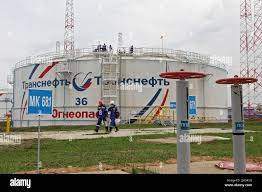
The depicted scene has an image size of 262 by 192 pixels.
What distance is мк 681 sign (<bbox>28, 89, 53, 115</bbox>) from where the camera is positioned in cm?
951

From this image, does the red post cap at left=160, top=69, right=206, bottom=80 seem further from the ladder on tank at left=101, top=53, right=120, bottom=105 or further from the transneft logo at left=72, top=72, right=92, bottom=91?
the transneft logo at left=72, top=72, right=92, bottom=91

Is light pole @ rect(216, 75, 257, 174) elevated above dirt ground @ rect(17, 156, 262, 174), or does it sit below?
above

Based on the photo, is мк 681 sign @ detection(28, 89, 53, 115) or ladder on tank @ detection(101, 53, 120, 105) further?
ladder on tank @ detection(101, 53, 120, 105)

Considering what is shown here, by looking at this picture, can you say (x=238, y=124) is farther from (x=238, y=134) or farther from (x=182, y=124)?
(x=182, y=124)

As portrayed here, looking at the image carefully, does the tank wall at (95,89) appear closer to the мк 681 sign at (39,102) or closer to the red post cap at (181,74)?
the мк 681 sign at (39,102)

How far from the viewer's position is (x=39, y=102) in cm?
965

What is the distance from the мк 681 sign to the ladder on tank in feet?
111

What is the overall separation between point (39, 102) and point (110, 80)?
34484mm

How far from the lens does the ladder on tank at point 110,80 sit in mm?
44031

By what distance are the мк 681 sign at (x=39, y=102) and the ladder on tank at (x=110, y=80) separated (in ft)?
111

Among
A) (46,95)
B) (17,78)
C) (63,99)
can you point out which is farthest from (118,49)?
(46,95)
